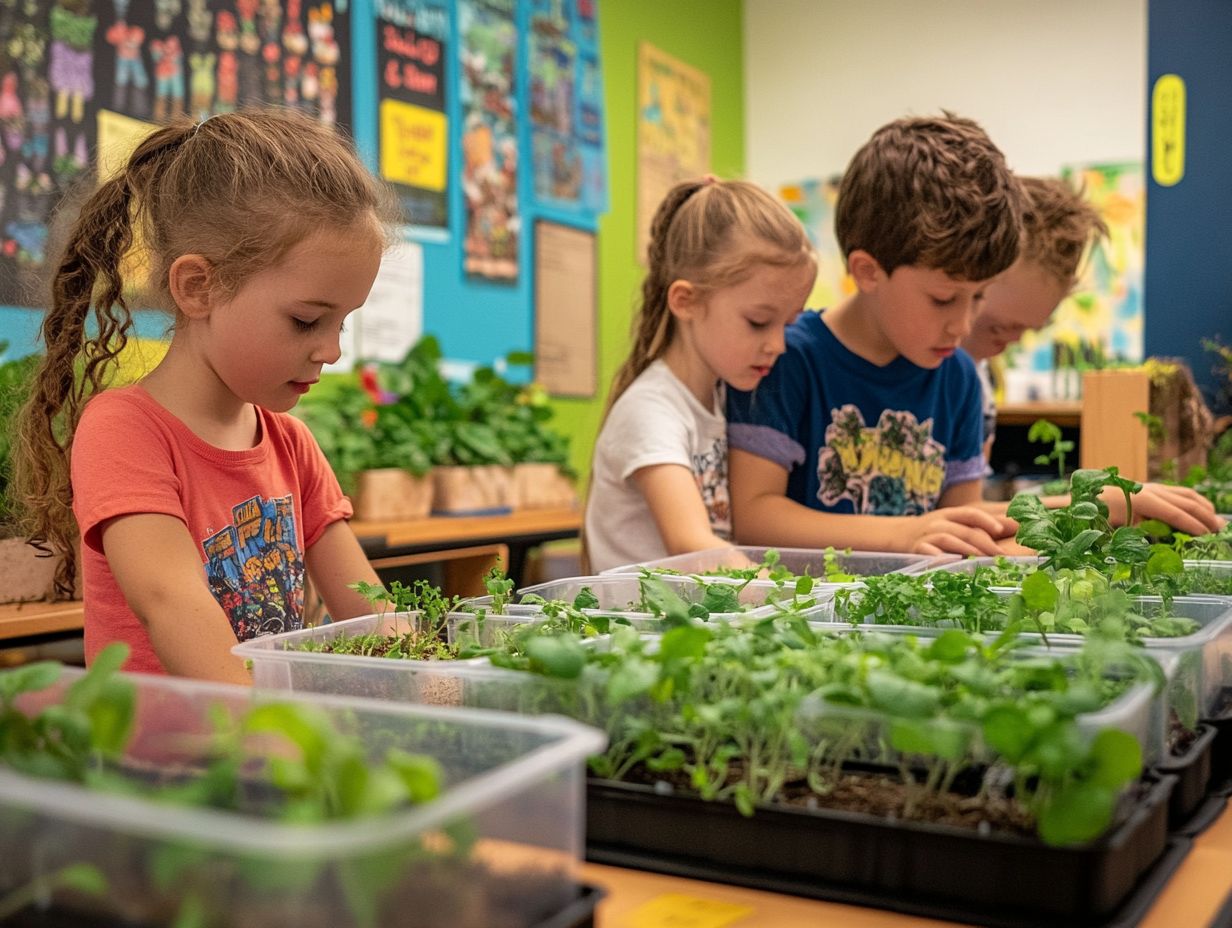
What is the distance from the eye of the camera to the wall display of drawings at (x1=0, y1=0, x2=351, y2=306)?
3096 millimetres

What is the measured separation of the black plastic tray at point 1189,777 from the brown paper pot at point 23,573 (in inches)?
75.7

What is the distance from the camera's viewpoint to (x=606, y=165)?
5.33 m

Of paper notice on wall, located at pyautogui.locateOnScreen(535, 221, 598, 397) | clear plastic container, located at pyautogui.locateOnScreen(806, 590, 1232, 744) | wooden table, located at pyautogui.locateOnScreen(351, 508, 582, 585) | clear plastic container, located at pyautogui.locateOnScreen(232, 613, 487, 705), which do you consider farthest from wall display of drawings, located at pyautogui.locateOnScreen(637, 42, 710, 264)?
clear plastic container, located at pyautogui.locateOnScreen(232, 613, 487, 705)

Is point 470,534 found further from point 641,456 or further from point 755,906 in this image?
point 755,906

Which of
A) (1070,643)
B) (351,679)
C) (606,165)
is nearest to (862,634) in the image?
(1070,643)

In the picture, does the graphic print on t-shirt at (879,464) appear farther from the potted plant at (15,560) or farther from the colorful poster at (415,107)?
the colorful poster at (415,107)

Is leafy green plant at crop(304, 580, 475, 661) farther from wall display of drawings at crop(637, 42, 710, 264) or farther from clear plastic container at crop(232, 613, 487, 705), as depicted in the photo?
wall display of drawings at crop(637, 42, 710, 264)

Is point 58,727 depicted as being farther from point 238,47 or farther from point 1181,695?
point 238,47

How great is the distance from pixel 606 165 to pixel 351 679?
4.59m

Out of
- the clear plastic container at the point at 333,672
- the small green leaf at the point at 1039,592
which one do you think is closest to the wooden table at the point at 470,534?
the clear plastic container at the point at 333,672

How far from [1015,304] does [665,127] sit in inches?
134

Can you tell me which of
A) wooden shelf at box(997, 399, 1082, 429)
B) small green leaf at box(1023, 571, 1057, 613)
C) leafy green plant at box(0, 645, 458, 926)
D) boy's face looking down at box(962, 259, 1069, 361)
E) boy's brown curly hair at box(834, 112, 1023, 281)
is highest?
boy's brown curly hair at box(834, 112, 1023, 281)

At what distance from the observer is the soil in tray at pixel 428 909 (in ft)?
1.73

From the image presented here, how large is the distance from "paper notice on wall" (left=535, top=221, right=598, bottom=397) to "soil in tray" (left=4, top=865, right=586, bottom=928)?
4339mm
